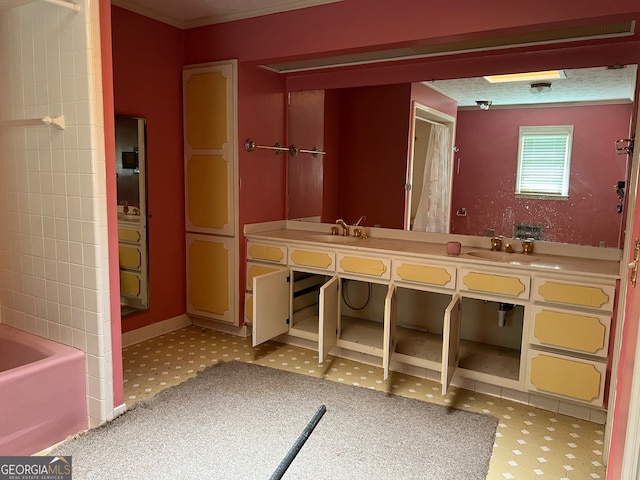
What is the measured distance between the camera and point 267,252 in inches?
134

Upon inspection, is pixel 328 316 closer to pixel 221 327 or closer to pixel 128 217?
pixel 221 327

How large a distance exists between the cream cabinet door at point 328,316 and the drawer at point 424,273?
40cm

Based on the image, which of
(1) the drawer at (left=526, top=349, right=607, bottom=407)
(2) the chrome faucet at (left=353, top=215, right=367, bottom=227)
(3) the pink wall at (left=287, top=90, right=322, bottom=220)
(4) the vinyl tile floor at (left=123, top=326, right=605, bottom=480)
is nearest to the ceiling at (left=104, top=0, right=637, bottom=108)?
(3) the pink wall at (left=287, top=90, right=322, bottom=220)

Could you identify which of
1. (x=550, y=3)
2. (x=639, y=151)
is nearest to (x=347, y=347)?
(x=639, y=151)

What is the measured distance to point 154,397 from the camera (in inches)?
102

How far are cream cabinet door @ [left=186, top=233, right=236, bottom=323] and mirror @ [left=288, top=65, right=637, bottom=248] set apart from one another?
0.71 m

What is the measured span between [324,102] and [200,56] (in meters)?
0.99

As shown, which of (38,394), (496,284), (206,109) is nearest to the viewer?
(38,394)

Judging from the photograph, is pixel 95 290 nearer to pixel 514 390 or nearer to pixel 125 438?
pixel 125 438

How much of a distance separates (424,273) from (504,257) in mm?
473

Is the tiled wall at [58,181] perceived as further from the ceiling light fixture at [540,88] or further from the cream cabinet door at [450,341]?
the ceiling light fixture at [540,88]

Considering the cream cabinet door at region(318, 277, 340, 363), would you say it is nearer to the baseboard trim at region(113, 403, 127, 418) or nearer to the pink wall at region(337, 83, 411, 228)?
the pink wall at region(337, 83, 411, 228)

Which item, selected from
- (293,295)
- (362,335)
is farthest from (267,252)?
(362,335)

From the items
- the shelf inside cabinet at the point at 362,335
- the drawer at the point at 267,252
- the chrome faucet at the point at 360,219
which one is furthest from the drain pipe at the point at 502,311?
the drawer at the point at 267,252
